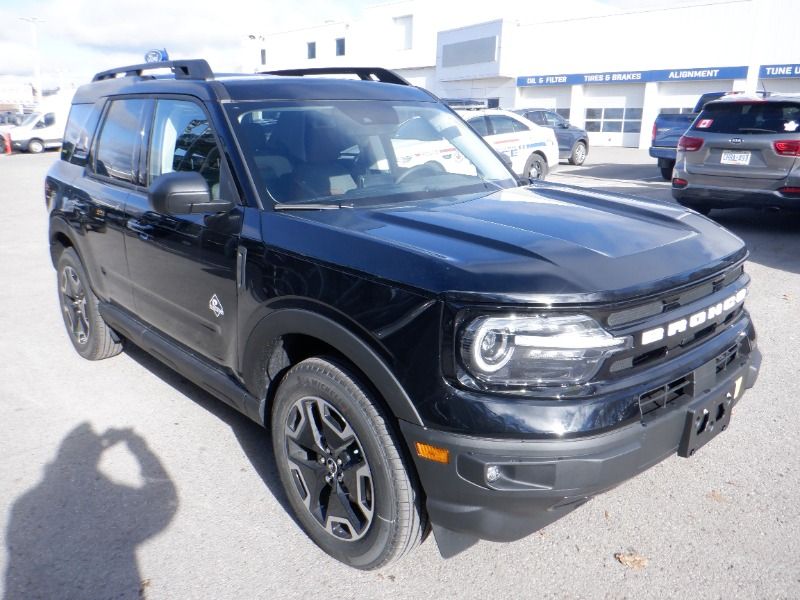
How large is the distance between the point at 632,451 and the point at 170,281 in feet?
7.91

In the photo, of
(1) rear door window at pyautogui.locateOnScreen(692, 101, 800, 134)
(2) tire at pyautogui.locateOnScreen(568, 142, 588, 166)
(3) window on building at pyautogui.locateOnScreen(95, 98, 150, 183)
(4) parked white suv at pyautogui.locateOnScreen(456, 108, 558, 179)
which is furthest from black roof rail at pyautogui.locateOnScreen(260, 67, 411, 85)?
(2) tire at pyautogui.locateOnScreen(568, 142, 588, 166)

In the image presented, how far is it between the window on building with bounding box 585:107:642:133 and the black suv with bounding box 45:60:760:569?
117 feet

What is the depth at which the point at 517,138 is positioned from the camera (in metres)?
14.0

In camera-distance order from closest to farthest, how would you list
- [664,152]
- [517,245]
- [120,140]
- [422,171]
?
[517,245], [422,171], [120,140], [664,152]

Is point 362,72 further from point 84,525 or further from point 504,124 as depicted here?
point 504,124

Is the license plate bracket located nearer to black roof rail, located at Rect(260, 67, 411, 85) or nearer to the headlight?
the headlight

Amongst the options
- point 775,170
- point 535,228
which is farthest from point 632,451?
point 775,170

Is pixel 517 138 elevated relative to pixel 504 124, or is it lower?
lower

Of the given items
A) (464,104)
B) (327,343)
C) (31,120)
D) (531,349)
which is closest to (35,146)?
(31,120)

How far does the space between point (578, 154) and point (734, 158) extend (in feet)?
42.9

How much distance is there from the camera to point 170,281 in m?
3.49

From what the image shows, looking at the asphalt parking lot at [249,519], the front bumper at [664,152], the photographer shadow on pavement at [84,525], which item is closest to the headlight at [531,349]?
the asphalt parking lot at [249,519]

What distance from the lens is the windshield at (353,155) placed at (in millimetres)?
3062

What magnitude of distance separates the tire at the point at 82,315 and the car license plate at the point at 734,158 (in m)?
7.48
